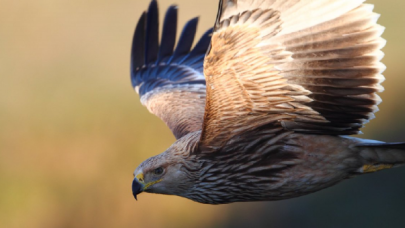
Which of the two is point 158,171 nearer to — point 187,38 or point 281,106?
point 281,106

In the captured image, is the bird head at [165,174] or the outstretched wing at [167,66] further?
the outstretched wing at [167,66]

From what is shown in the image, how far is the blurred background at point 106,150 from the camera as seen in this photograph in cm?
1041

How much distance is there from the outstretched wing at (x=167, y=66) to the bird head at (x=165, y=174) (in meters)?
1.58

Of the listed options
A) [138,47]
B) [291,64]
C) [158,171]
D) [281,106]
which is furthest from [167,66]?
[291,64]

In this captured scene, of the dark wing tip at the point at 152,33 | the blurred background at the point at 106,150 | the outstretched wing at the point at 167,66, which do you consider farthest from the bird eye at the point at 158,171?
the blurred background at the point at 106,150

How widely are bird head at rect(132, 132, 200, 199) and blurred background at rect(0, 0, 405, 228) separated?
17.2 feet

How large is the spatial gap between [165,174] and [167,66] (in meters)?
2.80

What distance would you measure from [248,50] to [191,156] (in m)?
1.03

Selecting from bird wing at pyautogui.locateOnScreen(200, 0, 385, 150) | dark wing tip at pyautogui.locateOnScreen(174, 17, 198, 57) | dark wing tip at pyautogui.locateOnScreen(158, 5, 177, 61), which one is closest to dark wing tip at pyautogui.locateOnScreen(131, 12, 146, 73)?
dark wing tip at pyautogui.locateOnScreen(158, 5, 177, 61)

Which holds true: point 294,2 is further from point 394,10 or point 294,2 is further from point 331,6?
point 394,10

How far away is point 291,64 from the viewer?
4.81m

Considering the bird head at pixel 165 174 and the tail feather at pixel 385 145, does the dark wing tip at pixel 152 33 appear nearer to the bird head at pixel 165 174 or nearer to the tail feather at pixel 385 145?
the bird head at pixel 165 174

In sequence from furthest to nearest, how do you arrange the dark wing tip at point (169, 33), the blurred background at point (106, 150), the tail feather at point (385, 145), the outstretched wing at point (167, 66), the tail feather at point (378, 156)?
the blurred background at point (106, 150) → the dark wing tip at point (169, 33) → the outstretched wing at point (167, 66) → the tail feather at point (378, 156) → the tail feather at point (385, 145)

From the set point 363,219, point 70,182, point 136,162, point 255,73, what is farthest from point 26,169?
point 255,73
